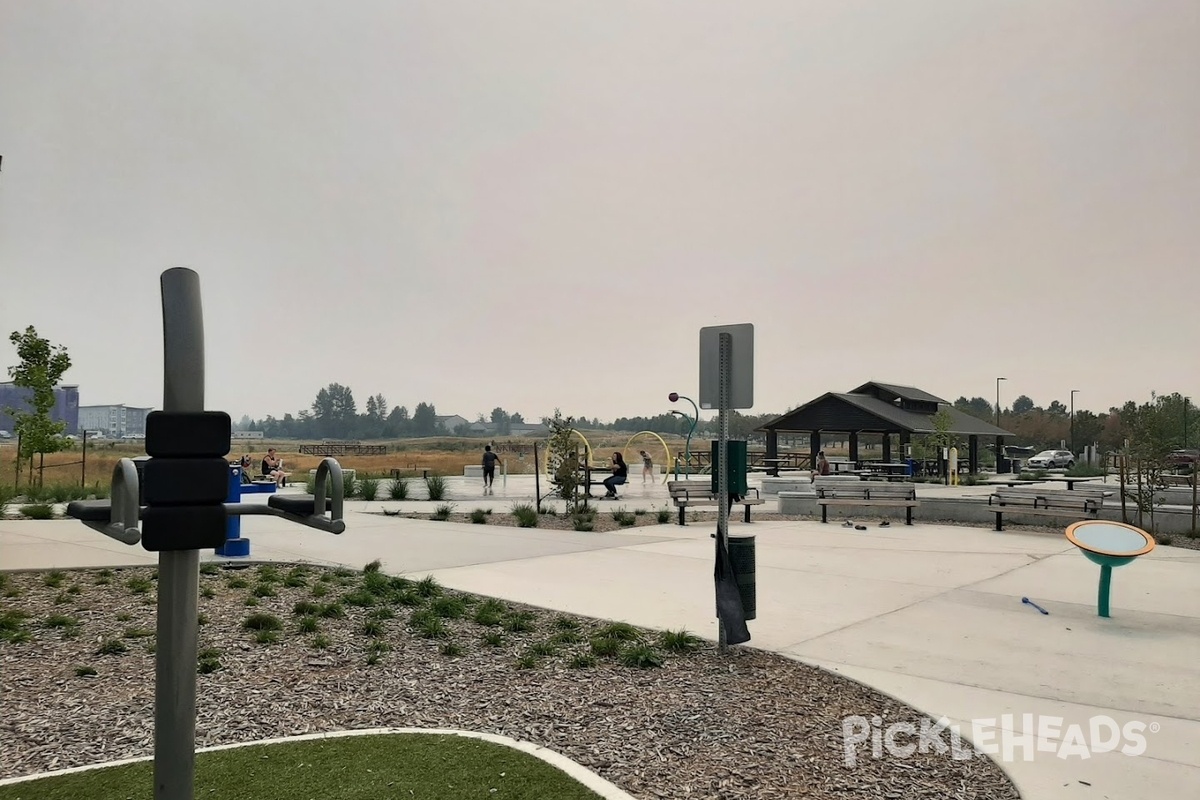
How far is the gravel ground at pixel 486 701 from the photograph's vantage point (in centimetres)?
397

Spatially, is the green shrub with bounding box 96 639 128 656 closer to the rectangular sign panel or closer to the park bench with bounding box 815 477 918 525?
the rectangular sign panel

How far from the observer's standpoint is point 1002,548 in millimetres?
12820

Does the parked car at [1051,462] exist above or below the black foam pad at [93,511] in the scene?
below

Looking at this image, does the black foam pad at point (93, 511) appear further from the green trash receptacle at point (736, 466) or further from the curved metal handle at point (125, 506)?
the green trash receptacle at point (736, 466)

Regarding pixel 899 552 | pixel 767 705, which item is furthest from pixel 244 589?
pixel 899 552

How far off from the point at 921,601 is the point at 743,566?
3291 mm

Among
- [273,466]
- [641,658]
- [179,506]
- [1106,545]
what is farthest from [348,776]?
[273,466]

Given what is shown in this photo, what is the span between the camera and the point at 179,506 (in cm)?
210

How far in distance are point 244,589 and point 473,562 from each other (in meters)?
3.20

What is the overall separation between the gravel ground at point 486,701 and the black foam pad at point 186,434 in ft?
8.76

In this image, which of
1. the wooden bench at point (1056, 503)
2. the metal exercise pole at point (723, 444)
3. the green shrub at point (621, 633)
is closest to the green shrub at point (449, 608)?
the green shrub at point (621, 633)

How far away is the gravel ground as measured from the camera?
3975 millimetres
